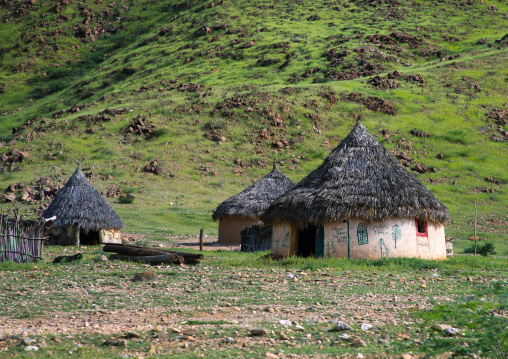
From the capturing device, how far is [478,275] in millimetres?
15492

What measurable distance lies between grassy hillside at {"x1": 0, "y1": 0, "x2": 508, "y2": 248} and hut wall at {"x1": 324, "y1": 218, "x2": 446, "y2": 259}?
7286 mm

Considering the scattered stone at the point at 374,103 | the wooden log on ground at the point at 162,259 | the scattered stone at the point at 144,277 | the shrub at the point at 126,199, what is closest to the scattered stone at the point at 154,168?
the shrub at the point at 126,199

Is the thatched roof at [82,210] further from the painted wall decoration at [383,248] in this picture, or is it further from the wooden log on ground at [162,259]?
the painted wall decoration at [383,248]

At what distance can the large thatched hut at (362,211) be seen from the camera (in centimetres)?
1806

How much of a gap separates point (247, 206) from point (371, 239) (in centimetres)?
1250

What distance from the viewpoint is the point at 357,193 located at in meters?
18.3

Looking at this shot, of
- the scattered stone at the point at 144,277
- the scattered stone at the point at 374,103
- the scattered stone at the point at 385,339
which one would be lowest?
the scattered stone at the point at 385,339

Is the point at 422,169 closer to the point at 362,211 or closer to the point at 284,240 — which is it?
the point at 284,240

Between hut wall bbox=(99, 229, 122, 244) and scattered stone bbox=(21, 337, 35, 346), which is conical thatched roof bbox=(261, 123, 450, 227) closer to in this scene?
hut wall bbox=(99, 229, 122, 244)

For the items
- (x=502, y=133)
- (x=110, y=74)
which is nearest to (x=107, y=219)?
(x=502, y=133)

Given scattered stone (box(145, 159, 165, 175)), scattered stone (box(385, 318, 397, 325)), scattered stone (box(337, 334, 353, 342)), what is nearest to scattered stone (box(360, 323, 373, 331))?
scattered stone (box(385, 318, 397, 325))

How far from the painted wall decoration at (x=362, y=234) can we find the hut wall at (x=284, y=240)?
2.44 metres

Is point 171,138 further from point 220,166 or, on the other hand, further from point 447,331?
point 447,331

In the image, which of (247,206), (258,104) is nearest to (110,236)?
(247,206)
